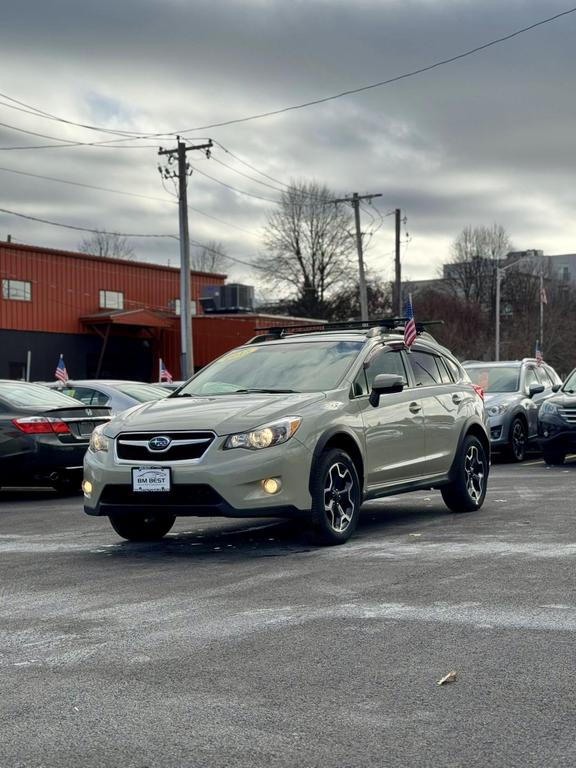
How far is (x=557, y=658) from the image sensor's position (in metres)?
5.12

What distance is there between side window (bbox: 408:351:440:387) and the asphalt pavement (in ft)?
6.23

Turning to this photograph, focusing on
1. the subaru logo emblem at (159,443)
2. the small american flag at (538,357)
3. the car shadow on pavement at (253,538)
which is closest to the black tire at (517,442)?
the small american flag at (538,357)

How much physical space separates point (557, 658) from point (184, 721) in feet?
5.94

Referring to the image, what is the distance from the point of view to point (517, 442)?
1919 cm

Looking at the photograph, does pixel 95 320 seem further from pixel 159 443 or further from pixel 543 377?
pixel 159 443

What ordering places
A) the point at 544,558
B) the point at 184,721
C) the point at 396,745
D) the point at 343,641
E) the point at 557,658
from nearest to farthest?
the point at 396,745
the point at 184,721
the point at 557,658
the point at 343,641
the point at 544,558

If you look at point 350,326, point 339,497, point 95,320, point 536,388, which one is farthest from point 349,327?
point 95,320

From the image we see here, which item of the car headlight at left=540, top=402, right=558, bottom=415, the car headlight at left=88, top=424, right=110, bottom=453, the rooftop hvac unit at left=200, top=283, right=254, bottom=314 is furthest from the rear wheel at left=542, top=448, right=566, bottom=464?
the rooftop hvac unit at left=200, top=283, right=254, bottom=314

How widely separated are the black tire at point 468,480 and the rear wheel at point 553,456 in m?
6.14

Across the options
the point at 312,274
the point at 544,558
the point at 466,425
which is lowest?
the point at 544,558

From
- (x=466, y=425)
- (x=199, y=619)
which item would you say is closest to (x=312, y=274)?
(x=466, y=425)

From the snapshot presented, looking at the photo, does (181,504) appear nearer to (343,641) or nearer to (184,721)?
(343,641)

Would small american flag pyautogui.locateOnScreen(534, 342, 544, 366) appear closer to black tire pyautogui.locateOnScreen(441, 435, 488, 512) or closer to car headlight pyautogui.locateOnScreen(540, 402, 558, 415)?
car headlight pyautogui.locateOnScreen(540, 402, 558, 415)

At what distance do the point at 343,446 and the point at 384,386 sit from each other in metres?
0.64
